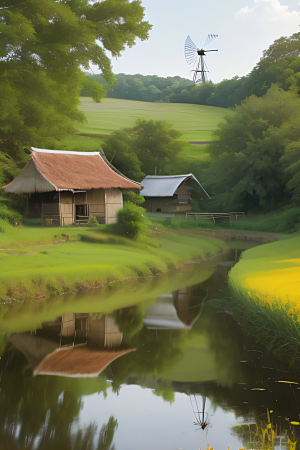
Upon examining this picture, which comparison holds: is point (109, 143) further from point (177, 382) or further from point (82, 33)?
point (177, 382)

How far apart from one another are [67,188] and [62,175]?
1.90m

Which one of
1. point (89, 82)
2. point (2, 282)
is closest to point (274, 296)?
point (2, 282)

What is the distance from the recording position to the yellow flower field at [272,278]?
Answer: 31.9 ft

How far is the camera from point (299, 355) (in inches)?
357

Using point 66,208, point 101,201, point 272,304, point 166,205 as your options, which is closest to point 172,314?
point 272,304

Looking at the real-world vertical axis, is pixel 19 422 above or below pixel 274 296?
below

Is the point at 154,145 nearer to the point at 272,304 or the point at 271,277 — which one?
the point at 271,277

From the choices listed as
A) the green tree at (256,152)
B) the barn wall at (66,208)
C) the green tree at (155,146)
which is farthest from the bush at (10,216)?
the green tree at (155,146)

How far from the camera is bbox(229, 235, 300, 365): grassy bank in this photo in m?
8.97

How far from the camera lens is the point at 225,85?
75.9 meters

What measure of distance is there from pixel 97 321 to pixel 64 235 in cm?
1099

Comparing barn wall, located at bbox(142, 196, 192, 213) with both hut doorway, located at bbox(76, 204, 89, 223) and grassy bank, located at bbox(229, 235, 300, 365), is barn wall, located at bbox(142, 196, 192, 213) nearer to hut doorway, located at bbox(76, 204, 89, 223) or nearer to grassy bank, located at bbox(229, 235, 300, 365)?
hut doorway, located at bbox(76, 204, 89, 223)

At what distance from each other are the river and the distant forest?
107 feet

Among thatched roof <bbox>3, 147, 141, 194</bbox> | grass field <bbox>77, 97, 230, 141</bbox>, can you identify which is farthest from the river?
grass field <bbox>77, 97, 230, 141</bbox>
